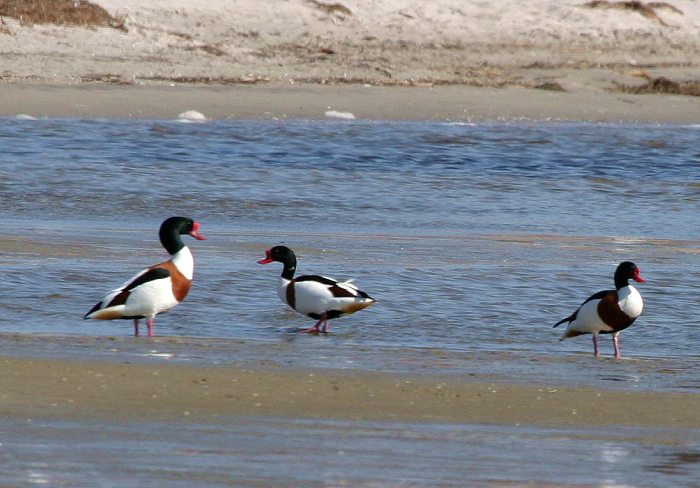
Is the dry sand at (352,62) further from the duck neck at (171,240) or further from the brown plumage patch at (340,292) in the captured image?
the brown plumage patch at (340,292)

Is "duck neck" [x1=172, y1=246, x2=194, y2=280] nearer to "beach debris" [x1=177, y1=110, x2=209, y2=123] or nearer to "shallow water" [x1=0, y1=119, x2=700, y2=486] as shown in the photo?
"shallow water" [x1=0, y1=119, x2=700, y2=486]

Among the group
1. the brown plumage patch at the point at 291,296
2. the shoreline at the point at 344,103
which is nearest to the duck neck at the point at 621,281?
the brown plumage patch at the point at 291,296

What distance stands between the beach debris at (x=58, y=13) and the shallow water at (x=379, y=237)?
4046mm

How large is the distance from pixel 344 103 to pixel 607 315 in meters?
13.1

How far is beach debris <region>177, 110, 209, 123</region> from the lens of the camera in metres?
19.7

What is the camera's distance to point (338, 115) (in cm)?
2038

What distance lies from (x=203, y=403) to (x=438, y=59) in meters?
18.3

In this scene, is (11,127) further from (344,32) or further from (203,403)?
(203,403)

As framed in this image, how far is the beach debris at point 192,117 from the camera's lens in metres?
19.7

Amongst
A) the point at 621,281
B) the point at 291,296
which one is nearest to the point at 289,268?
the point at 291,296

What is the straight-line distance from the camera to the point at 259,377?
253 inches

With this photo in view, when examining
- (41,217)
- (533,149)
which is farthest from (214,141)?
(41,217)

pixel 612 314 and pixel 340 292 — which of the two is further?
pixel 340 292

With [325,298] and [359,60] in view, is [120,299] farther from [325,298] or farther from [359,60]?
[359,60]
